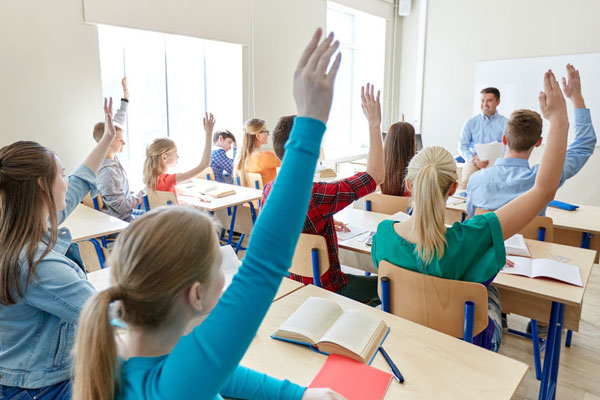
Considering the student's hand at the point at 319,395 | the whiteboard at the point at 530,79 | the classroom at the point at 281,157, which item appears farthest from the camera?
the whiteboard at the point at 530,79

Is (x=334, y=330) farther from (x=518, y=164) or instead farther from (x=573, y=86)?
(x=518, y=164)

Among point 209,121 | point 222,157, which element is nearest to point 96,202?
point 209,121

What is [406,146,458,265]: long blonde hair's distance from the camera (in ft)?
4.83

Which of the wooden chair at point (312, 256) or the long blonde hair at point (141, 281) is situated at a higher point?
the long blonde hair at point (141, 281)

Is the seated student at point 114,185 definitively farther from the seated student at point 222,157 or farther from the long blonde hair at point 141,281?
the long blonde hair at point 141,281

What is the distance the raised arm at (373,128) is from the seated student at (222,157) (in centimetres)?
317

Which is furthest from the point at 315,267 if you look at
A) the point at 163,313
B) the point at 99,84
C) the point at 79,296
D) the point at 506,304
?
the point at 99,84

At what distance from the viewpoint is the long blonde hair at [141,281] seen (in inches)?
24.3

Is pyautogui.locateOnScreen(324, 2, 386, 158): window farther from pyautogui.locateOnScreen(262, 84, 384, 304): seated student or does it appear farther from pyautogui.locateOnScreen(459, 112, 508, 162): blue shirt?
pyautogui.locateOnScreen(262, 84, 384, 304): seated student

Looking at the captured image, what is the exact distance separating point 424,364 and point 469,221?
0.61 m

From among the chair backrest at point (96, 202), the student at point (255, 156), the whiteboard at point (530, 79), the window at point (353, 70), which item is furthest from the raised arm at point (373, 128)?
the window at point (353, 70)

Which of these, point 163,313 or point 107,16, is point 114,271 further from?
point 107,16

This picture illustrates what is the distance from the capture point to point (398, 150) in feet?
9.53

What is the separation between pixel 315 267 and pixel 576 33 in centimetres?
520
